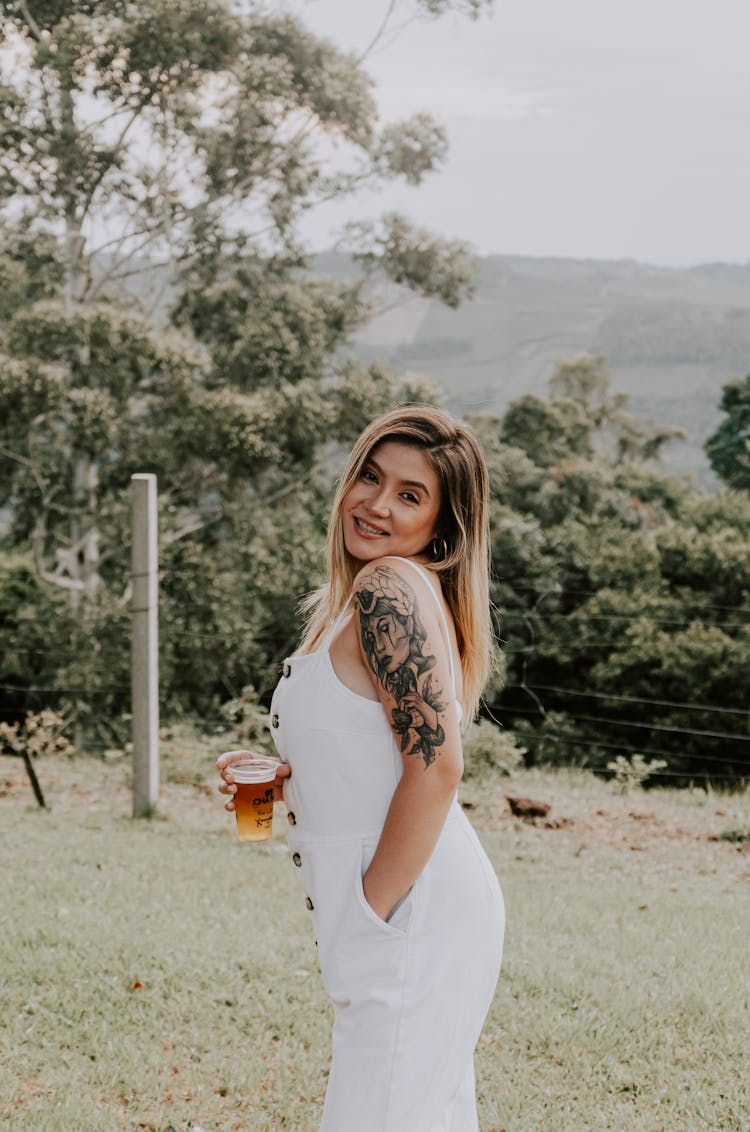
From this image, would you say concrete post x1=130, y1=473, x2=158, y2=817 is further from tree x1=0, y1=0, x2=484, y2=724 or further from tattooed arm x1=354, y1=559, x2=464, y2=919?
tree x1=0, y1=0, x2=484, y2=724

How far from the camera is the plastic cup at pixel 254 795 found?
2.09 m

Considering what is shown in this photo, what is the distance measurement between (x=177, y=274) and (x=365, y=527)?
15820 mm

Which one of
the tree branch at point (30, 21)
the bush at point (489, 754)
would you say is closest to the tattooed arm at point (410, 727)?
the bush at point (489, 754)

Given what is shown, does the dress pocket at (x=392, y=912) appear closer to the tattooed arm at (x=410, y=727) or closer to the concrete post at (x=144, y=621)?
the tattooed arm at (x=410, y=727)

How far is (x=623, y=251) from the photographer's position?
3991 inches

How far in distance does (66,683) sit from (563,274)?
8800 centimetres

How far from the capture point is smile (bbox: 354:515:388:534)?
6.60 ft

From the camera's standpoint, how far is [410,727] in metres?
1.79

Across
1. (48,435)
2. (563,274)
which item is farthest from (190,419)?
(563,274)

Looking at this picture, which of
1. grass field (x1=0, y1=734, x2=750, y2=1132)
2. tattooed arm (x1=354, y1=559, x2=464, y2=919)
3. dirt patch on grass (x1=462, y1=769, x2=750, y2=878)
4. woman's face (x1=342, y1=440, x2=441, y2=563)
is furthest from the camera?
dirt patch on grass (x1=462, y1=769, x2=750, y2=878)

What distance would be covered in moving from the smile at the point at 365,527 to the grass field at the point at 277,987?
1.95m

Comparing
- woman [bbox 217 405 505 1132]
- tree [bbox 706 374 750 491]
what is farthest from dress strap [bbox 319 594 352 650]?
tree [bbox 706 374 750 491]

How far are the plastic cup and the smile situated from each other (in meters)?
0.45

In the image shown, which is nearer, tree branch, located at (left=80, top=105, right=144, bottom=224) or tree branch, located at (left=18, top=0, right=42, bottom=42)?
tree branch, located at (left=18, top=0, right=42, bottom=42)
